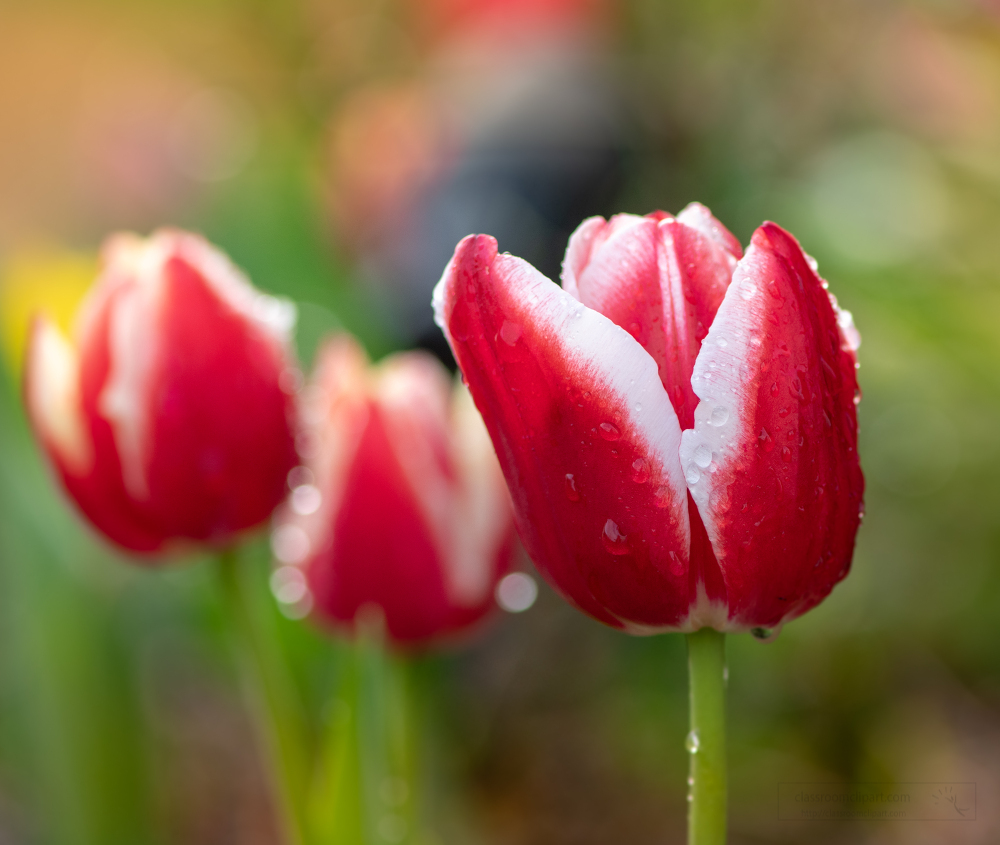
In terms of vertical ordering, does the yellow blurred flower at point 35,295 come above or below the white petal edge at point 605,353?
above

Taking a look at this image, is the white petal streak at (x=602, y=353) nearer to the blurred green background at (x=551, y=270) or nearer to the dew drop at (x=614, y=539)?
the dew drop at (x=614, y=539)

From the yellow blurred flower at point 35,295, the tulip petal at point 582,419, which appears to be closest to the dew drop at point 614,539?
the tulip petal at point 582,419

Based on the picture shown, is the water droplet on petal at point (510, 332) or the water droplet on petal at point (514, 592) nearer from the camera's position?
the water droplet on petal at point (510, 332)

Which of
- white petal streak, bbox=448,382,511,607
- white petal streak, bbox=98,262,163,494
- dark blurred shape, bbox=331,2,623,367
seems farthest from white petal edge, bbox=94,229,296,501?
dark blurred shape, bbox=331,2,623,367

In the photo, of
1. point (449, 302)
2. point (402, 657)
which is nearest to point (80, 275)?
point (402, 657)

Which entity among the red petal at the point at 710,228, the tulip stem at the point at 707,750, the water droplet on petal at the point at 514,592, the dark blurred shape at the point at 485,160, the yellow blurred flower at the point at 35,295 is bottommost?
the tulip stem at the point at 707,750

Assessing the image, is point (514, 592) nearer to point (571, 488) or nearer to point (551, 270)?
point (571, 488)

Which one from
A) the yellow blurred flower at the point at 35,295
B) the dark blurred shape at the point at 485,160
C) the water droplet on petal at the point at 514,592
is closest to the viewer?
the water droplet on petal at the point at 514,592

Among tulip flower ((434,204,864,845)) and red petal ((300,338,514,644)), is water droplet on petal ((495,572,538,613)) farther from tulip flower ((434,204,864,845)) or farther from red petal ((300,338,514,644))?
tulip flower ((434,204,864,845))

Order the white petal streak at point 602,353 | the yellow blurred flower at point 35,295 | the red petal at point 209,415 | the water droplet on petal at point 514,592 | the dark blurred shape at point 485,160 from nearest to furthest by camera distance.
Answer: the white petal streak at point 602,353 → the red petal at point 209,415 → the water droplet on petal at point 514,592 → the yellow blurred flower at point 35,295 → the dark blurred shape at point 485,160
